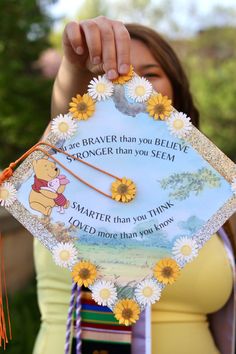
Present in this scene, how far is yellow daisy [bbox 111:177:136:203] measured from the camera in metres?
0.98

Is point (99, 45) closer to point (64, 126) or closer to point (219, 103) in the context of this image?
point (64, 126)

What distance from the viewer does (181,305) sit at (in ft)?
3.91

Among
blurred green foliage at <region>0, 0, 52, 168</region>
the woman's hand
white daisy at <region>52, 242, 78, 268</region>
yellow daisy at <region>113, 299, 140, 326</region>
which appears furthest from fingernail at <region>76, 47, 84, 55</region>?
blurred green foliage at <region>0, 0, 52, 168</region>

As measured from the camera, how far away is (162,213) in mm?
983

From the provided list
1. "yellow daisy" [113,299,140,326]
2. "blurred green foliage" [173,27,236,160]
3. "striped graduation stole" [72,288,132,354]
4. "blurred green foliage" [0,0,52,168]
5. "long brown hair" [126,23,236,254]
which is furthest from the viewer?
"blurred green foliage" [173,27,236,160]

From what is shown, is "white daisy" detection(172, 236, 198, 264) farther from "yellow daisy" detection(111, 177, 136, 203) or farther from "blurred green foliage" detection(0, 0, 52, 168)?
"blurred green foliage" detection(0, 0, 52, 168)

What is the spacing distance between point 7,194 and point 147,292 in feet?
0.96

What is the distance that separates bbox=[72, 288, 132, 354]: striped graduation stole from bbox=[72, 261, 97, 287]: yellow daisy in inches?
6.9

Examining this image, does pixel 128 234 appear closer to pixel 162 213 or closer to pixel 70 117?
pixel 162 213

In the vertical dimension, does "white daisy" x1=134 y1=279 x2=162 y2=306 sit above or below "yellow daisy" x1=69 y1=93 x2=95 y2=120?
below

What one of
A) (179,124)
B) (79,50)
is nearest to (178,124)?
(179,124)

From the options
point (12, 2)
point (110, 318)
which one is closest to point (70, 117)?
point (110, 318)

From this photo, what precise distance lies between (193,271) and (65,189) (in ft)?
1.23

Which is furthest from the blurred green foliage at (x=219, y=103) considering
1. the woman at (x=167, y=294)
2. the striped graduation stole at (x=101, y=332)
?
the striped graduation stole at (x=101, y=332)
